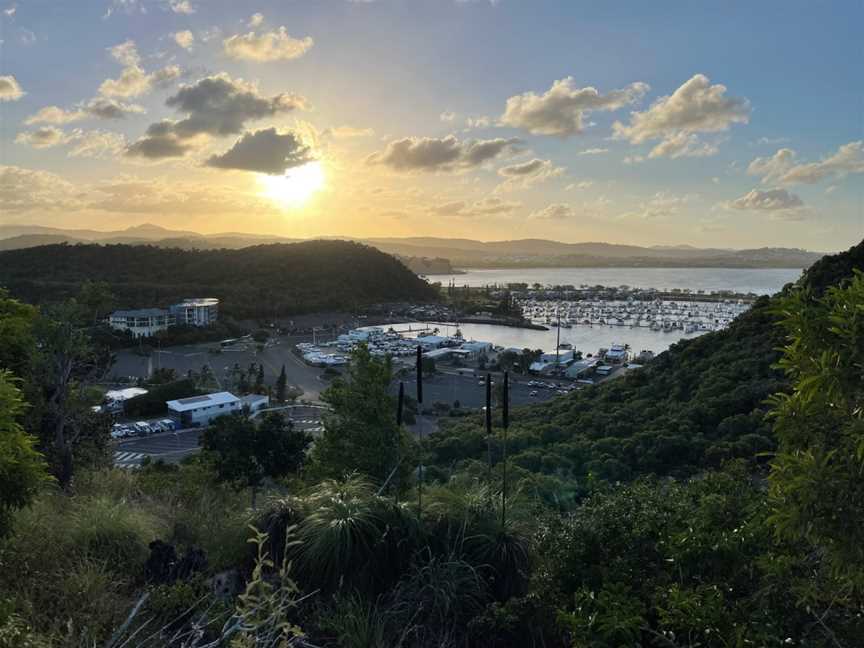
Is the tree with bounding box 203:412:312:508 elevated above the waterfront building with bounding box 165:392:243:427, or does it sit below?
above

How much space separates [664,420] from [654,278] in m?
144

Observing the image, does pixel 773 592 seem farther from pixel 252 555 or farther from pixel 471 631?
pixel 252 555

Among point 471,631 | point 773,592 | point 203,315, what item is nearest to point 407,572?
point 471,631

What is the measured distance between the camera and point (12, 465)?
3.00 meters

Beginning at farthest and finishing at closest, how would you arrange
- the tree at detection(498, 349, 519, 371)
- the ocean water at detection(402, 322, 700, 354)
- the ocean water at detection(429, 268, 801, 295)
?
the ocean water at detection(429, 268, 801, 295) → the ocean water at detection(402, 322, 700, 354) → the tree at detection(498, 349, 519, 371)

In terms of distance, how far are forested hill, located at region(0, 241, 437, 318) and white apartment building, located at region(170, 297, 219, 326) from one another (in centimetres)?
432

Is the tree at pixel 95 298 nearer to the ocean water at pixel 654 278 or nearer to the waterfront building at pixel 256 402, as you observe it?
the waterfront building at pixel 256 402

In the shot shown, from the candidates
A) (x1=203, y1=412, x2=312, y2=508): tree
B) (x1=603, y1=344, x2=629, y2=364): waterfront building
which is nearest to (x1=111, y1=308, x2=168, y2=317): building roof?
(x1=603, y1=344, x2=629, y2=364): waterfront building

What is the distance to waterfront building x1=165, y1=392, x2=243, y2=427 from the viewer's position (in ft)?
72.9

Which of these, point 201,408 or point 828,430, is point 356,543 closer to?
point 828,430

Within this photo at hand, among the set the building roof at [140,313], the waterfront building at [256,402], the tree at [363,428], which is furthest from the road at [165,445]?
the building roof at [140,313]

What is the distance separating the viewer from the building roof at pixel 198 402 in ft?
73.5

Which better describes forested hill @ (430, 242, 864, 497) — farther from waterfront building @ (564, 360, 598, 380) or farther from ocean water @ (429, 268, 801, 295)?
ocean water @ (429, 268, 801, 295)

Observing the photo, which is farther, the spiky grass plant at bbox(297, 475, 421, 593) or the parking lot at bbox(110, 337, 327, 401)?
the parking lot at bbox(110, 337, 327, 401)
